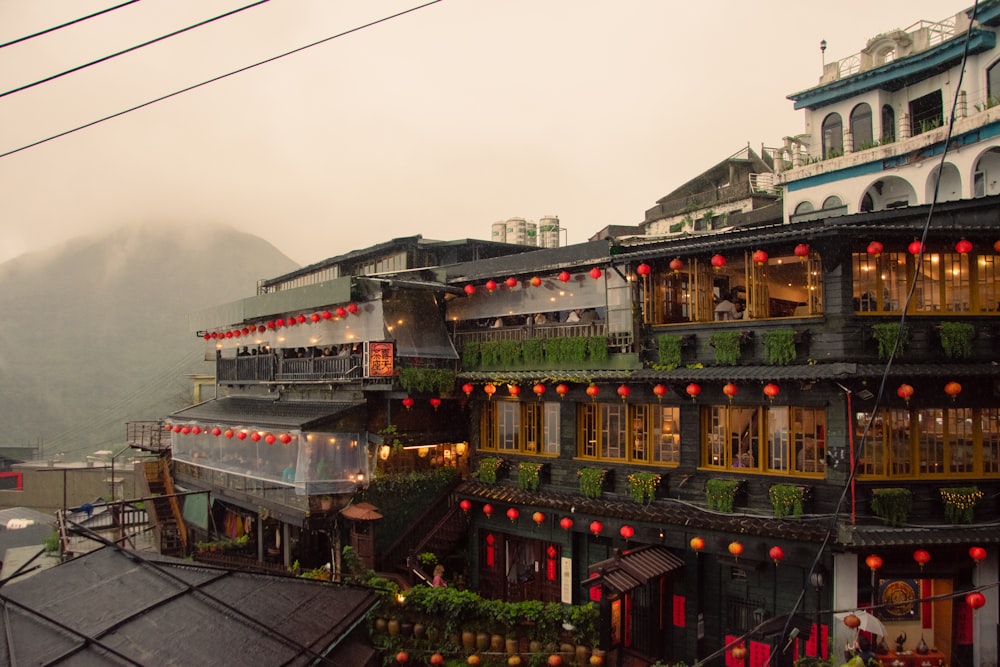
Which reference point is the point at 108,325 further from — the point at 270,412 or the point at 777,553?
the point at 777,553

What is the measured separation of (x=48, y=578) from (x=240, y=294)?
14390 cm

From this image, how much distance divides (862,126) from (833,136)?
1.27 metres

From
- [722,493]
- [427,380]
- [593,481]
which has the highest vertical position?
[427,380]

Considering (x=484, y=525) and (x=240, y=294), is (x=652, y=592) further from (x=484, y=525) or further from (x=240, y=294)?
(x=240, y=294)

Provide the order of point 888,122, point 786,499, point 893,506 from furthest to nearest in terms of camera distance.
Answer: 1. point 888,122
2. point 786,499
3. point 893,506

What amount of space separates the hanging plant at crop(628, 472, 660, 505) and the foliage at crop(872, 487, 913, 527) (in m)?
5.91

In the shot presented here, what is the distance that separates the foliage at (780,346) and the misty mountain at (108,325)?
2739 inches

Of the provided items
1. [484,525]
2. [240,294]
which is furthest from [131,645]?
[240,294]

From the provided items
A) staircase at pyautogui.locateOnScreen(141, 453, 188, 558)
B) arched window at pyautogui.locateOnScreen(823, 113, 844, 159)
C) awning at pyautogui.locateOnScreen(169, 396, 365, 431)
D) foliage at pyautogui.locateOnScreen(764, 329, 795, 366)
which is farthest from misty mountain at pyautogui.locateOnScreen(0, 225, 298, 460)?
foliage at pyautogui.locateOnScreen(764, 329, 795, 366)

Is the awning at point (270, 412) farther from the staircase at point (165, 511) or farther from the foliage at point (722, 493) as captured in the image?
the foliage at point (722, 493)

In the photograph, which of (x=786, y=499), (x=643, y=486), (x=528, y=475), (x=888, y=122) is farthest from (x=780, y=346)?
(x=888, y=122)

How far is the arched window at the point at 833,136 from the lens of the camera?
3052cm

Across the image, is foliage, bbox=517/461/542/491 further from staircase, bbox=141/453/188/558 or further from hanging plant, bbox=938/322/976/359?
staircase, bbox=141/453/188/558

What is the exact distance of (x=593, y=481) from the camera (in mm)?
22750
